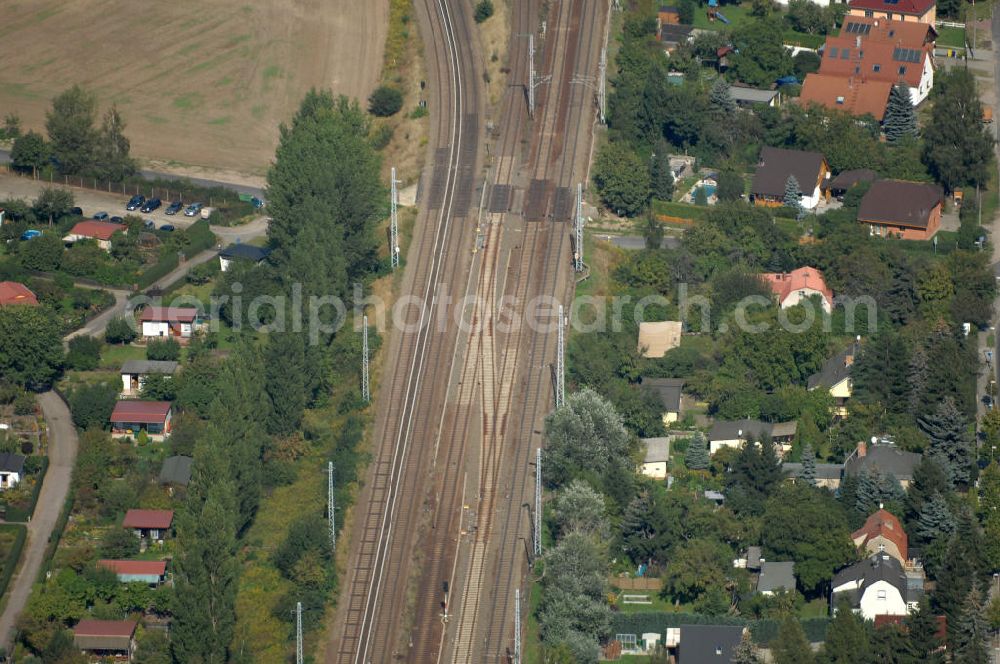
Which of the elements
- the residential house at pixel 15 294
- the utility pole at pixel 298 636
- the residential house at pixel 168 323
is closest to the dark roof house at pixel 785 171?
the residential house at pixel 168 323

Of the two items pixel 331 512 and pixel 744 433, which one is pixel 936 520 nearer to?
pixel 744 433

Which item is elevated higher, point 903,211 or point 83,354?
point 903,211

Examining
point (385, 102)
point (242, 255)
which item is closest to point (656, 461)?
point (242, 255)

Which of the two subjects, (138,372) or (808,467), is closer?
(808,467)

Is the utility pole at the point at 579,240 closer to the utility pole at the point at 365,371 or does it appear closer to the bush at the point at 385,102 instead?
the utility pole at the point at 365,371

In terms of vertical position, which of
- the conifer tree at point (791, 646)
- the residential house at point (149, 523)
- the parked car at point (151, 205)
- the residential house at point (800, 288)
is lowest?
the conifer tree at point (791, 646)

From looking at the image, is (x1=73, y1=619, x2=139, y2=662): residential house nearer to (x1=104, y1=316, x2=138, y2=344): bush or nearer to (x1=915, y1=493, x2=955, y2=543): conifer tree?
(x1=104, y1=316, x2=138, y2=344): bush
